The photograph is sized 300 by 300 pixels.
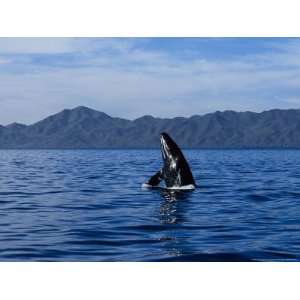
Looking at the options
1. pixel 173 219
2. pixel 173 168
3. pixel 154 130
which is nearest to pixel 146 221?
pixel 173 219

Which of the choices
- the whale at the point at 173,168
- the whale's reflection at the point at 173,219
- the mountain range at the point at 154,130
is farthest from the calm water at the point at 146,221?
the mountain range at the point at 154,130

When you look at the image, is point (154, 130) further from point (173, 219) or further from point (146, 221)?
point (146, 221)

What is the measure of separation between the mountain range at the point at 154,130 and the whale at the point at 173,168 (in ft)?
2.66

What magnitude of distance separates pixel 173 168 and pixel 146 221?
7.19m

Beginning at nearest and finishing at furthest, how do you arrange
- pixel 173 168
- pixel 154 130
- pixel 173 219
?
pixel 173 219 < pixel 173 168 < pixel 154 130

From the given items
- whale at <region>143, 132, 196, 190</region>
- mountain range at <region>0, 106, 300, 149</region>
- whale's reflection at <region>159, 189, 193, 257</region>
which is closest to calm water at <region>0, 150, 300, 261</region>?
whale's reflection at <region>159, 189, 193, 257</region>

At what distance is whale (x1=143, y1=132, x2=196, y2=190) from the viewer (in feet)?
71.2

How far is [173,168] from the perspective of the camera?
21.8 m

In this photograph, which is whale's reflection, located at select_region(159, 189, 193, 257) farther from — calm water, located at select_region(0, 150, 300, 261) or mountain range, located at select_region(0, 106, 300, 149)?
mountain range, located at select_region(0, 106, 300, 149)

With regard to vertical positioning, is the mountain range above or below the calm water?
above

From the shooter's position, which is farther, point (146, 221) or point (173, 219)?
point (173, 219)

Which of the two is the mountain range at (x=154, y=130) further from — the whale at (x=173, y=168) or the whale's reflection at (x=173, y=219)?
the whale's reflection at (x=173, y=219)

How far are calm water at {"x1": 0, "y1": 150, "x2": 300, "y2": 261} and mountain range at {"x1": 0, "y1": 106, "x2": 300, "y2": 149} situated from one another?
2.78m

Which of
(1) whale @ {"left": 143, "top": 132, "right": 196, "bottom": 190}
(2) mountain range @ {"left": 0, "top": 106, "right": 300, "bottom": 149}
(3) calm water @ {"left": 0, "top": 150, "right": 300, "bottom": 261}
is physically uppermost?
(2) mountain range @ {"left": 0, "top": 106, "right": 300, "bottom": 149}
